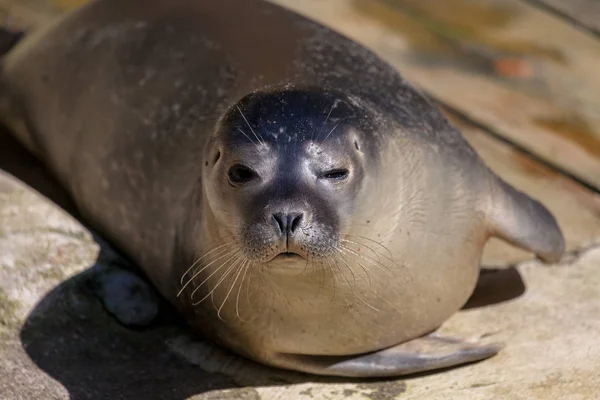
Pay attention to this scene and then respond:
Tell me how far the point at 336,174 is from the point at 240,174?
0.26 m

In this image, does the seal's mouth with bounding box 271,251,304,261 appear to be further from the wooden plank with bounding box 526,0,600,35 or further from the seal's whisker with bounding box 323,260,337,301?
the wooden plank with bounding box 526,0,600,35

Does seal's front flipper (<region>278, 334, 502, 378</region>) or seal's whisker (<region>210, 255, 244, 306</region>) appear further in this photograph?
seal's front flipper (<region>278, 334, 502, 378</region>)

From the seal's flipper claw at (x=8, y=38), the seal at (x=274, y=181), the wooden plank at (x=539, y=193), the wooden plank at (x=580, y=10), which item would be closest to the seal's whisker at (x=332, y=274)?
the seal at (x=274, y=181)

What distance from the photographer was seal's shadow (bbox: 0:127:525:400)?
352cm

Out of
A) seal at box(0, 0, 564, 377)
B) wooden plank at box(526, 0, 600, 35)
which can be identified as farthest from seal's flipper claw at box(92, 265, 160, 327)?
wooden plank at box(526, 0, 600, 35)

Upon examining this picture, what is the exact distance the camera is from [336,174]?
3.10 metres

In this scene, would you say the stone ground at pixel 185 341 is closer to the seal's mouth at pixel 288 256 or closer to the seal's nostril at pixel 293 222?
the seal's mouth at pixel 288 256

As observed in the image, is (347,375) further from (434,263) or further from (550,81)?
(550,81)

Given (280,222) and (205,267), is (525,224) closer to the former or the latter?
(205,267)

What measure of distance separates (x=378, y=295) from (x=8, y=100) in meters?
2.23

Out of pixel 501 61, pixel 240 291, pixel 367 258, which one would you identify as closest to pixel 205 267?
pixel 240 291

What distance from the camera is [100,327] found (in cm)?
379

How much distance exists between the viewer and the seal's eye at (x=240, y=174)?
3045 millimetres

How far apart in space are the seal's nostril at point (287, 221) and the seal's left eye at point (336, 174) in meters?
0.20
